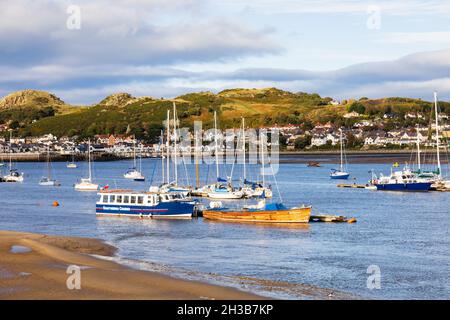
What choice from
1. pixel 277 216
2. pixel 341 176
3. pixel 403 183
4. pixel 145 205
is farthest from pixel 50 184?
pixel 277 216

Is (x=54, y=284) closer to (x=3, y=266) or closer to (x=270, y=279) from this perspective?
(x=3, y=266)

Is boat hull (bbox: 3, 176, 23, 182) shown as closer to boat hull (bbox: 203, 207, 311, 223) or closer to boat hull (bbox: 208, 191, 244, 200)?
boat hull (bbox: 208, 191, 244, 200)

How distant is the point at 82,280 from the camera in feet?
85.6

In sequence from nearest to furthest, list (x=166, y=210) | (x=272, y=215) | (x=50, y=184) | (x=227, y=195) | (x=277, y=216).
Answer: (x=277, y=216), (x=272, y=215), (x=166, y=210), (x=227, y=195), (x=50, y=184)

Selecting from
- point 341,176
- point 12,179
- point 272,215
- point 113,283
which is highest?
point 12,179

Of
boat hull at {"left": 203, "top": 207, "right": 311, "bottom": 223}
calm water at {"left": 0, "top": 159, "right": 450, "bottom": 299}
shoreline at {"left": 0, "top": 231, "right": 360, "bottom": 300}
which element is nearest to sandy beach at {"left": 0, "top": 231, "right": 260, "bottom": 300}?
shoreline at {"left": 0, "top": 231, "right": 360, "bottom": 300}

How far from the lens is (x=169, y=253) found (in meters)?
35.8

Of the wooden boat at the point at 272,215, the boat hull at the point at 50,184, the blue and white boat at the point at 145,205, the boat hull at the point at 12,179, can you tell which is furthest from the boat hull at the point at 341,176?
the wooden boat at the point at 272,215

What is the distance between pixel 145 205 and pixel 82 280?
25.0 m

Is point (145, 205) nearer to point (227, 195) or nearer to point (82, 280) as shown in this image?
point (227, 195)

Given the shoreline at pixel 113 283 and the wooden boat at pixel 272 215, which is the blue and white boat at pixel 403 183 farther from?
the shoreline at pixel 113 283

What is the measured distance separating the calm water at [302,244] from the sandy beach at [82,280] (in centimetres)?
216

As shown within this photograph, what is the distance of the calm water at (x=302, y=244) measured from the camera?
29.6 m
